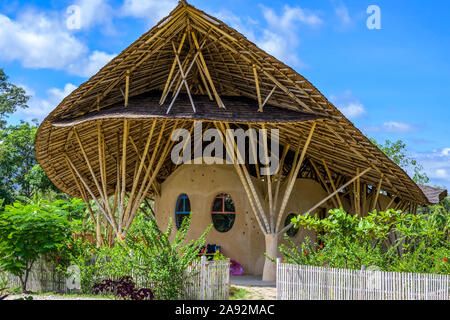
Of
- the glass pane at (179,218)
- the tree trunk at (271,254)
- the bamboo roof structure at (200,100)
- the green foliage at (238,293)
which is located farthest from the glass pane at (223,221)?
the green foliage at (238,293)

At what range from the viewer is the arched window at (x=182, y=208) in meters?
19.2

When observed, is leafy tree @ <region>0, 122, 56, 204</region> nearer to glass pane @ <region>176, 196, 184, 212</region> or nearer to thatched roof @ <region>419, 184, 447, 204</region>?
glass pane @ <region>176, 196, 184, 212</region>

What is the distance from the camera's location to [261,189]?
723 inches

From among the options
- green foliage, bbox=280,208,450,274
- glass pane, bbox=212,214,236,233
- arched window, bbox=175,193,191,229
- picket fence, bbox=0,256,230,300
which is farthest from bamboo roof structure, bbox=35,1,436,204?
green foliage, bbox=280,208,450,274

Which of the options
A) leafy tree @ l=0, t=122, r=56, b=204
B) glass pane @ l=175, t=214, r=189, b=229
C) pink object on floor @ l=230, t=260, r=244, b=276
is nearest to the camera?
pink object on floor @ l=230, t=260, r=244, b=276

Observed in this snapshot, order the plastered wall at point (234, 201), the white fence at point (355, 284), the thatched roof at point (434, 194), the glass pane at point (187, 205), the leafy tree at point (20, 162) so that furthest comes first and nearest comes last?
the leafy tree at point (20, 162)
the thatched roof at point (434, 194)
the glass pane at point (187, 205)
the plastered wall at point (234, 201)
the white fence at point (355, 284)

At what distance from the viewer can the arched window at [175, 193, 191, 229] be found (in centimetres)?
1922

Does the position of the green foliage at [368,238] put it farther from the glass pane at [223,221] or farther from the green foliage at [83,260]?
the glass pane at [223,221]

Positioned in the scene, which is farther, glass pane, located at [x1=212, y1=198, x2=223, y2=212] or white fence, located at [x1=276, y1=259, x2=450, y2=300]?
glass pane, located at [x1=212, y1=198, x2=223, y2=212]

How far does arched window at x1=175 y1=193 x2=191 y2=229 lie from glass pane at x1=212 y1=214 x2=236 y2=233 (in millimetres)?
1223

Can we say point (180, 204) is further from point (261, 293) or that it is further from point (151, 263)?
point (151, 263)

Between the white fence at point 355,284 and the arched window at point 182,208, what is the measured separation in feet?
31.0
